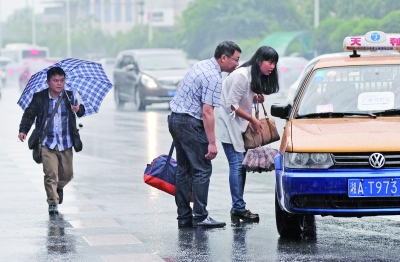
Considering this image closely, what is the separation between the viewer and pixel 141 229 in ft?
28.8

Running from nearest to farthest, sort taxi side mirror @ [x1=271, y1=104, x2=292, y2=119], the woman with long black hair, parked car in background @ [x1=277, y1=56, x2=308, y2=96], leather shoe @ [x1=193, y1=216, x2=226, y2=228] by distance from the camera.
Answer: taxi side mirror @ [x1=271, y1=104, x2=292, y2=119]
leather shoe @ [x1=193, y1=216, x2=226, y2=228]
the woman with long black hair
parked car in background @ [x1=277, y1=56, x2=308, y2=96]

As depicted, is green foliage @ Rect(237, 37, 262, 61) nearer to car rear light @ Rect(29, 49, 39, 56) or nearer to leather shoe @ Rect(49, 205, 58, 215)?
car rear light @ Rect(29, 49, 39, 56)

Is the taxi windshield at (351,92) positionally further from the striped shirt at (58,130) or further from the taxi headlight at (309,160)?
the striped shirt at (58,130)

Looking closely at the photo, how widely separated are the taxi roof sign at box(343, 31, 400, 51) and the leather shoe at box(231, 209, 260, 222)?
1.69 meters

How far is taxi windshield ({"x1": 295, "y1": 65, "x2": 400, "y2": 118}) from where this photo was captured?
8.23 m

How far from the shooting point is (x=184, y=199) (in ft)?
29.3

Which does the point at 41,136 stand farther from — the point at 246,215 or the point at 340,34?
the point at 340,34

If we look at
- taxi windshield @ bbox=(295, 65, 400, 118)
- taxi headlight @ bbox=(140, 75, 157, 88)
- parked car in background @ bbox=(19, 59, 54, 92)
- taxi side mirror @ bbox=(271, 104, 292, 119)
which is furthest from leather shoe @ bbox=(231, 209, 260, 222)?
parked car in background @ bbox=(19, 59, 54, 92)

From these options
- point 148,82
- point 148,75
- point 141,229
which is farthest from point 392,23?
point 141,229

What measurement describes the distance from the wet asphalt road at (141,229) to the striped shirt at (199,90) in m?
1.05

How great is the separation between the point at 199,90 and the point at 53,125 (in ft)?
6.42

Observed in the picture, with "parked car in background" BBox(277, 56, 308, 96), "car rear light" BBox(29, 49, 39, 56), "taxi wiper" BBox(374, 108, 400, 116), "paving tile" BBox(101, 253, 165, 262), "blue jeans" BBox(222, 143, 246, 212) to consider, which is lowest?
"car rear light" BBox(29, 49, 39, 56)

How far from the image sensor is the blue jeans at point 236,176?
30.5 ft

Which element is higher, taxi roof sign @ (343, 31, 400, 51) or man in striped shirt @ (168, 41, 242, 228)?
taxi roof sign @ (343, 31, 400, 51)
